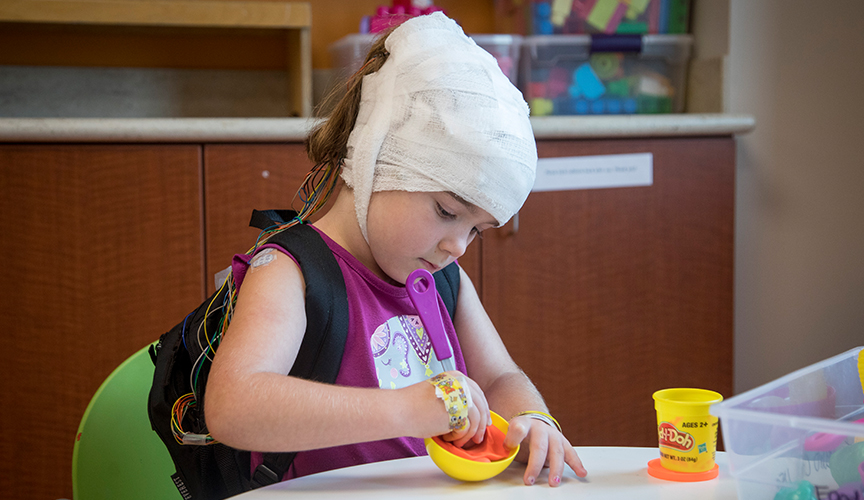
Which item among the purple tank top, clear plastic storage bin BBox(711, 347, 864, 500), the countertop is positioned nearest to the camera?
clear plastic storage bin BBox(711, 347, 864, 500)

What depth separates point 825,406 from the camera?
594 millimetres

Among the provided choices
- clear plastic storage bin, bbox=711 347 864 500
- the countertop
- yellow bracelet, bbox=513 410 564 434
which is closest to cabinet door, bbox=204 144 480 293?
the countertop

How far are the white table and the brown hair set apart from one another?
0.40 meters

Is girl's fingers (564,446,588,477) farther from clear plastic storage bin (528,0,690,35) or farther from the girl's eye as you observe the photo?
clear plastic storage bin (528,0,690,35)

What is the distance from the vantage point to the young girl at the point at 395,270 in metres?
0.62

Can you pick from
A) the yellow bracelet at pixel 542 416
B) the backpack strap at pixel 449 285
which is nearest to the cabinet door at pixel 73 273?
the backpack strap at pixel 449 285

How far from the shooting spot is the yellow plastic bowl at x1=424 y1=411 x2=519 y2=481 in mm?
600

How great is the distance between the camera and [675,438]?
0.62 m

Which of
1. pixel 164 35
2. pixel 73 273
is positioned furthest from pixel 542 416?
pixel 164 35

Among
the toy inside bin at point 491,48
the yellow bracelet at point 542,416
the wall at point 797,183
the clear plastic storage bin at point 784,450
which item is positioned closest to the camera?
the clear plastic storage bin at point 784,450

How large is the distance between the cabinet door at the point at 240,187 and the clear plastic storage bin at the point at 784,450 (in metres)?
1.17

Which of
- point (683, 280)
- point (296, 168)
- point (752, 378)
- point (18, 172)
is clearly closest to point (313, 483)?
point (296, 168)

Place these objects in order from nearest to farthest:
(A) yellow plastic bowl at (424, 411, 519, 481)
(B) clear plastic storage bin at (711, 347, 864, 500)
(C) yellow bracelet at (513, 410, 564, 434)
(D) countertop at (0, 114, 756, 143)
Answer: (B) clear plastic storage bin at (711, 347, 864, 500)
(A) yellow plastic bowl at (424, 411, 519, 481)
(C) yellow bracelet at (513, 410, 564, 434)
(D) countertop at (0, 114, 756, 143)

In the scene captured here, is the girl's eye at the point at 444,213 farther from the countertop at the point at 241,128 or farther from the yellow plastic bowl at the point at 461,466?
the countertop at the point at 241,128
